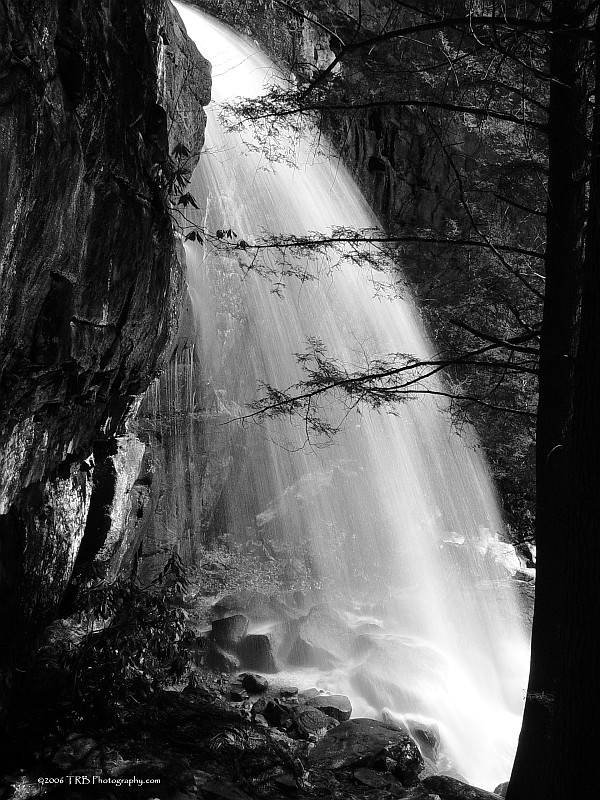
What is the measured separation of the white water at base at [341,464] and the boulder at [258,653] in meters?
1.51

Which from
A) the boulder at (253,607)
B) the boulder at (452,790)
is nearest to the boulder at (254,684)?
the boulder at (253,607)

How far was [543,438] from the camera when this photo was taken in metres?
4.75

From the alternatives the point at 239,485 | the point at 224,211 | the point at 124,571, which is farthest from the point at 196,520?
the point at 224,211

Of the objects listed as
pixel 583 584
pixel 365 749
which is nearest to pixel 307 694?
pixel 365 749

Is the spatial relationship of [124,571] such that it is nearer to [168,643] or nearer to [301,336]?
[168,643]

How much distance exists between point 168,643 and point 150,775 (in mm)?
1154

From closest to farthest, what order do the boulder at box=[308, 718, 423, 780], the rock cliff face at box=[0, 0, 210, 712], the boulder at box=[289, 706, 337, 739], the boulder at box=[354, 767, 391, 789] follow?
1. the rock cliff face at box=[0, 0, 210, 712]
2. the boulder at box=[354, 767, 391, 789]
3. the boulder at box=[308, 718, 423, 780]
4. the boulder at box=[289, 706, 337, 739]

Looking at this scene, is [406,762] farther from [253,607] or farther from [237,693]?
[253,607]

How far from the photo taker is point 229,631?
380 inches

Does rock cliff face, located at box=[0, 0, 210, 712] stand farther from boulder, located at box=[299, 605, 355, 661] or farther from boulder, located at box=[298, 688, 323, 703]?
boulder, located at box=[299, 605, 355, 661]

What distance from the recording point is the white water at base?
12133 millimetres

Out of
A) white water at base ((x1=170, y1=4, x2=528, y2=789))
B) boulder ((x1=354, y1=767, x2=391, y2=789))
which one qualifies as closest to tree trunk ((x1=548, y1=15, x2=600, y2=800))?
boulder ((x1=354, y1=767, x2=391, y2=789))

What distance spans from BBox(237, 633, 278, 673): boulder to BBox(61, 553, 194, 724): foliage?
3800 mm

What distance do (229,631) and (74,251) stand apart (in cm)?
682
